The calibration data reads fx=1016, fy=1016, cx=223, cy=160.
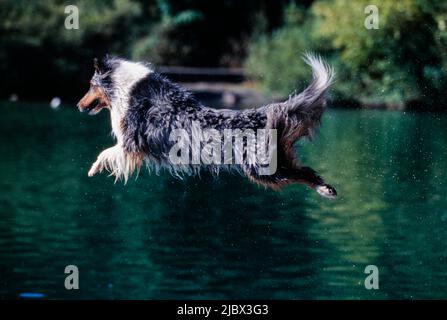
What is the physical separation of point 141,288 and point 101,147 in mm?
10705

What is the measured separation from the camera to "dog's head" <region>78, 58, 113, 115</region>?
39.1ft

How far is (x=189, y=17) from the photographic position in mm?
48031

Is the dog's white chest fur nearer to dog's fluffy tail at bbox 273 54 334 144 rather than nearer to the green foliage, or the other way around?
dog's fluffy tail at bbox 273 54 334 144

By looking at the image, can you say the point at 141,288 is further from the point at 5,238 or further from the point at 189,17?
the point at 189,17

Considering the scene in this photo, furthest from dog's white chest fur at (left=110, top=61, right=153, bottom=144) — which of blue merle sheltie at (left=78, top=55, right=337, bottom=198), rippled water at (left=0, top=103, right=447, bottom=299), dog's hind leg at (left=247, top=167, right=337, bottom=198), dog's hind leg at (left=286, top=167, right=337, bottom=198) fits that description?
rippled water at (left=0, top=103, right=447, bottom=299)

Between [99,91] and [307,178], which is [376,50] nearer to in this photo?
[99,91]

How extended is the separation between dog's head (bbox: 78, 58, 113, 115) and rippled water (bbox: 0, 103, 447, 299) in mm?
5253

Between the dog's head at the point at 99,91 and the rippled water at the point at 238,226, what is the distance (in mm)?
5253

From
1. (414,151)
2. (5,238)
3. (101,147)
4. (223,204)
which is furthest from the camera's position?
(101,147)

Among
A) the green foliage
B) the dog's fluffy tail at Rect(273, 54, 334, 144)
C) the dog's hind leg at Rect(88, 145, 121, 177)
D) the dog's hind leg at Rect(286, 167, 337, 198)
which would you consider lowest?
the dog's hind leg at Rect(286, 167, 337, 198)

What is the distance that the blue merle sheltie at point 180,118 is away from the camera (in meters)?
11.1

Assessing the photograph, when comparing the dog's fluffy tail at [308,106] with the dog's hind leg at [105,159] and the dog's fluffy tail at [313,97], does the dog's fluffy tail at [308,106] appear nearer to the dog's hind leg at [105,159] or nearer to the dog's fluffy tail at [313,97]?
the dog's fluffy tail at [313,97]

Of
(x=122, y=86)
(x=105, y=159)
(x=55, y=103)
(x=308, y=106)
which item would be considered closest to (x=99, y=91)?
(x=122, y=86)

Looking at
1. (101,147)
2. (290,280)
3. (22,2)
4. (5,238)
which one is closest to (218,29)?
(22,2)
